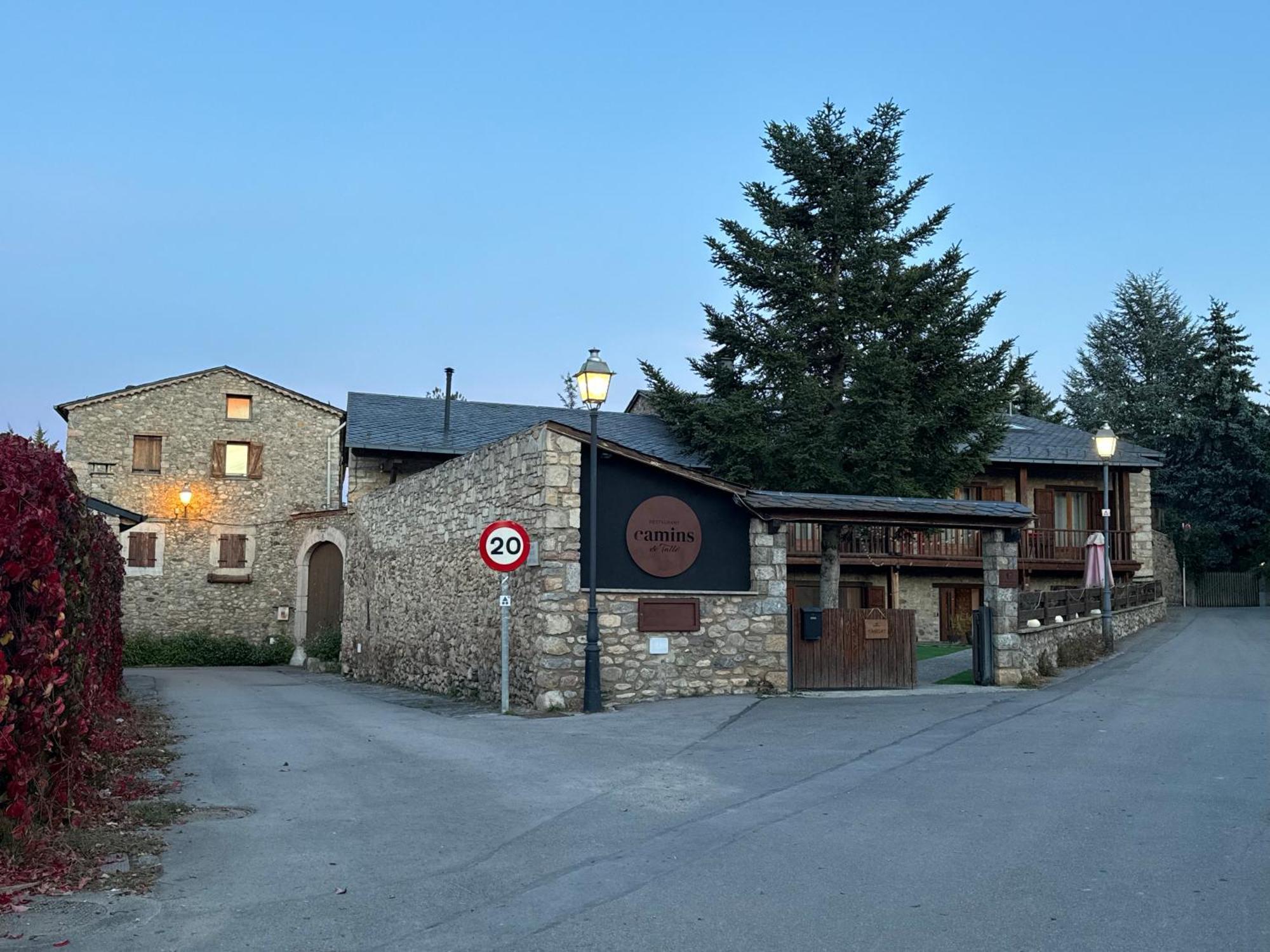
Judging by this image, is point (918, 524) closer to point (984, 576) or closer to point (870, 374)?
point (984, 576)

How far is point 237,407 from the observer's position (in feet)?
118

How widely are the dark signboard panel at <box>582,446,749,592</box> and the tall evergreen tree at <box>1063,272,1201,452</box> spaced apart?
3822cm

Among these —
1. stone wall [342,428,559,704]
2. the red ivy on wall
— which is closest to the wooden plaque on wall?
stone wall [342,428,559,704]

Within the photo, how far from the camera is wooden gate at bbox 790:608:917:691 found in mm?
16625

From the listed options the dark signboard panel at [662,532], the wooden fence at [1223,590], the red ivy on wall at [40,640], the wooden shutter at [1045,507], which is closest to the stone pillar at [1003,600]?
the dark signboard panel at [662,532]

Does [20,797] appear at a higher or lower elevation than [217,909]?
higher

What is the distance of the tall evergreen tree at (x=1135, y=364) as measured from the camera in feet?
164

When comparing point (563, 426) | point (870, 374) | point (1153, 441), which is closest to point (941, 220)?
point (870, 374)

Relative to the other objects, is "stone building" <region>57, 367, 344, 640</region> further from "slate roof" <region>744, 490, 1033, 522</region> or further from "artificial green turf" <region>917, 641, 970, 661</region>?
"slate roof" <region>744, 490, 1033, 522</region>

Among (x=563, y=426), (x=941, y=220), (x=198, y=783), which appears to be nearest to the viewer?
(x=198, y=783)

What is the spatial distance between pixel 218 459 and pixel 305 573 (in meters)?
5.11

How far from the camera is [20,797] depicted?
6.18 m

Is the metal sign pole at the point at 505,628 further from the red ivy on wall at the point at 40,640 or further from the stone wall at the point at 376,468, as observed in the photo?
the stone wall at the point at 376,468

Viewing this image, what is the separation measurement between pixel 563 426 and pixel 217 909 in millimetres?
9828
